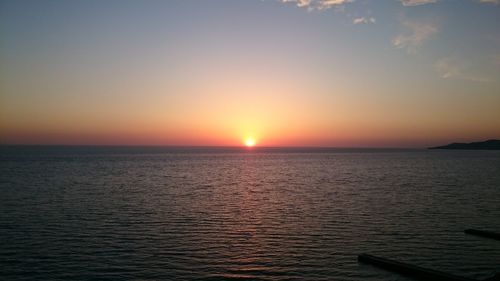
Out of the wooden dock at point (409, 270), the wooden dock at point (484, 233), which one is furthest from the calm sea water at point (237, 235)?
the wooden dock at point (484, 233)

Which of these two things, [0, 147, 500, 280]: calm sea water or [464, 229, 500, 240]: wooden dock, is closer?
[0, 147, 500, 280]: calm sea water

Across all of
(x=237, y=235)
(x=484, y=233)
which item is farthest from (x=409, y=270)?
(x=237, y=235)

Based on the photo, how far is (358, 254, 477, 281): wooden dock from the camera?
19.8 meters

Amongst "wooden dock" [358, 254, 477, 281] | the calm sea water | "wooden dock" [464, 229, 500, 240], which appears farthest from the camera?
"wooden dock" [464, 229, 500, 240]

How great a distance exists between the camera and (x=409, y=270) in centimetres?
2114

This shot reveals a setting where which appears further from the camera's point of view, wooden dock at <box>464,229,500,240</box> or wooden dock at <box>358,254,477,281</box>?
wooden dock at <box>464,229,500,240</box>

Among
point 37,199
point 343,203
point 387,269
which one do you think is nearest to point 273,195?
point 343,203

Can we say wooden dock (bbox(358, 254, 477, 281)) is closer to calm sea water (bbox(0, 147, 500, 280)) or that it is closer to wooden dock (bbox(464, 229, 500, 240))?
calm sea water (bbox(0, 147, 500, 280))

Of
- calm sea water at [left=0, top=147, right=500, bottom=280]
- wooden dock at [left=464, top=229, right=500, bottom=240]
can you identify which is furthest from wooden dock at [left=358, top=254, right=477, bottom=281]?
wooden dock at [left=464, top=229, right=500, bottom=240]

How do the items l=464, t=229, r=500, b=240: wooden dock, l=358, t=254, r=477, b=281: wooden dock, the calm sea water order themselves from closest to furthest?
l=358, t=254, r=477, b=281: wooden dock
the calm sea water
l=464, t=229, r=500, b=240: wooden dock

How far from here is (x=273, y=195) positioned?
56.8m

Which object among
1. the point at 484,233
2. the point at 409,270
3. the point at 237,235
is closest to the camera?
the point at 409,270

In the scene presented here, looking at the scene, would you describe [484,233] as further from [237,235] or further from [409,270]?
[237,235]

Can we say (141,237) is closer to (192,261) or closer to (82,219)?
(192,261)
